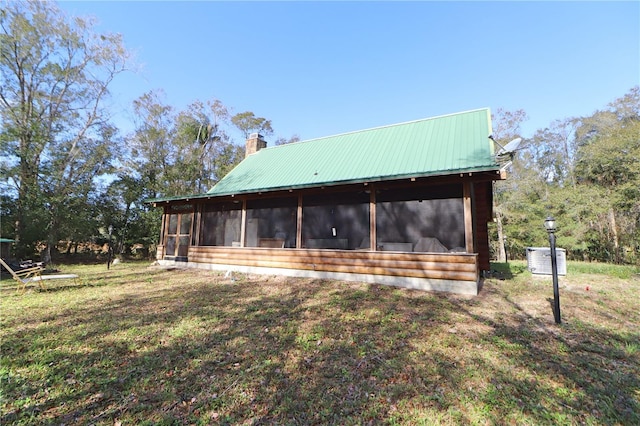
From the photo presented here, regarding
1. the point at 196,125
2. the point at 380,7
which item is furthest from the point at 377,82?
the point at 196,125

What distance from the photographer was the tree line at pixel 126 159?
13.0 meters

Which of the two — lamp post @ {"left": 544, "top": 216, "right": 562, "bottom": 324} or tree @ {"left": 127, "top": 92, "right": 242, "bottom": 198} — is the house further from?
tree @ {"left": 127, "top": 92, "right": 242, "bottom": 198}

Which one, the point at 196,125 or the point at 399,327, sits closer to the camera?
the point at 399,327

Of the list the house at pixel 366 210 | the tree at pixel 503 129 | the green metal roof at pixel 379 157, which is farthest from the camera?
the tree at pixel 503 129

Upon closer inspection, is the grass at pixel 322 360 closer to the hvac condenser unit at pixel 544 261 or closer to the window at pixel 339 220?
the hvac condenser unit at pixel 544 261

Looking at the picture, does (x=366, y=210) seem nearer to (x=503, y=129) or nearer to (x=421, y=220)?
(x=421, y=220)

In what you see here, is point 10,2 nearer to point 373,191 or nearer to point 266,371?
point 373,191

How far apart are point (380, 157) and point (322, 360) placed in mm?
7162

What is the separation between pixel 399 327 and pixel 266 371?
227 cm

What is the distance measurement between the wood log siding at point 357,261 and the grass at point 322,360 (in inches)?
26.5

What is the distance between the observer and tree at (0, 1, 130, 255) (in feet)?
41.9

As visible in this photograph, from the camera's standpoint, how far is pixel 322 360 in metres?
3.38

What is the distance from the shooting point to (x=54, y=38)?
14.1 meters

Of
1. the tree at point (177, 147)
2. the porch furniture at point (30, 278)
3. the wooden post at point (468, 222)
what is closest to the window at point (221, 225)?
the porch furniture at point (30, 278)
